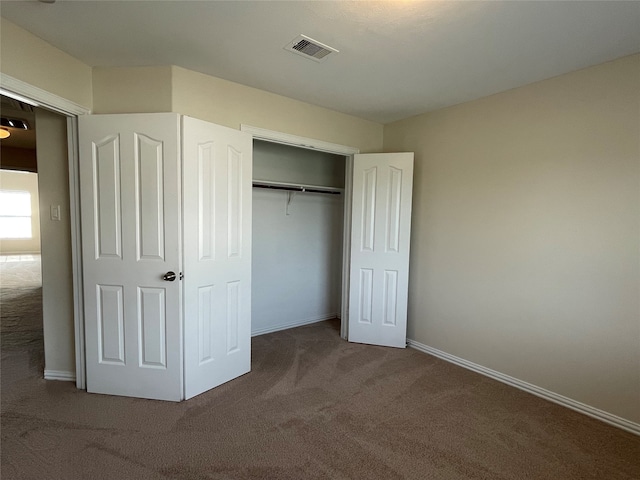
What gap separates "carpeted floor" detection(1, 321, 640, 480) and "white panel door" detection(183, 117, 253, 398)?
257 mm

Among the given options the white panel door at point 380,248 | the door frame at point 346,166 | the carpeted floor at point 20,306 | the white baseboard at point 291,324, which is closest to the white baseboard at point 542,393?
the white panel door at point 380,248

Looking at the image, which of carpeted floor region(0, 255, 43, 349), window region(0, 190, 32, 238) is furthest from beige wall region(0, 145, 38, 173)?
window region(0, 190, 32, 238)

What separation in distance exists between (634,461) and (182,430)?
8.82 feet

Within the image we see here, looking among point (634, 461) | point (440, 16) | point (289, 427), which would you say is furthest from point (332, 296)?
point (440, 16)

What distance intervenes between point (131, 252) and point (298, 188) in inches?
77.7

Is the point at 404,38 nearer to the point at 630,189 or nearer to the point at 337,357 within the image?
the point at 630,189

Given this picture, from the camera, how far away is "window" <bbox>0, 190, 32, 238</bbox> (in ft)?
31.7

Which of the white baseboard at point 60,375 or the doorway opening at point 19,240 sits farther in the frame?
the doorway opening at point 19,240

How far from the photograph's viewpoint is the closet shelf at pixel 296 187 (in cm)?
357

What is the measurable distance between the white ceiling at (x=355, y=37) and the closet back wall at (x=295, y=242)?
1.28m

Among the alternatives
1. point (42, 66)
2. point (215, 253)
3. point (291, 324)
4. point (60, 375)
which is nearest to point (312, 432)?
point (215, 253)

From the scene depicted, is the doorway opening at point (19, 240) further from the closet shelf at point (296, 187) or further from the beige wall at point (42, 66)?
the closet shelf at point (296, 187)

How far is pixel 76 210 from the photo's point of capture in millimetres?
2424

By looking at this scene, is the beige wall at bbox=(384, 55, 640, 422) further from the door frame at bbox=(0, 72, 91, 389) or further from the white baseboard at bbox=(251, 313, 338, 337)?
the door frame at bbox=(0, 72, 91, 389)
